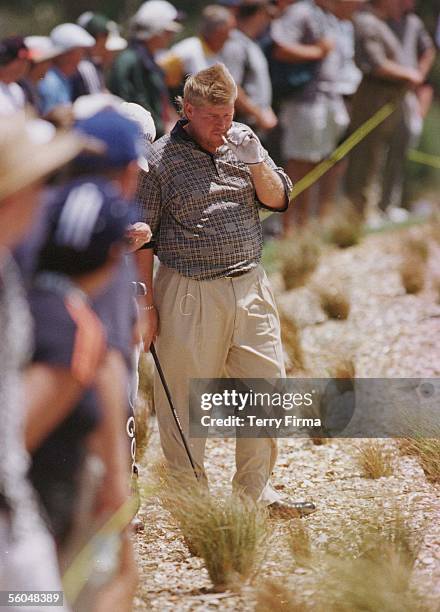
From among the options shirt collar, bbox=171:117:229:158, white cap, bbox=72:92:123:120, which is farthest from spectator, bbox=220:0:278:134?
white cap, bbox=72:92:123:120

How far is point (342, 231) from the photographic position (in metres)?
8.95

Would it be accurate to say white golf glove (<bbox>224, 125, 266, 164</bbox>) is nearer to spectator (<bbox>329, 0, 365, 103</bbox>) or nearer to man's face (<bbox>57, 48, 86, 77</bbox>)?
man's face (<bbox>57, 48, 86, 77</bbox>)

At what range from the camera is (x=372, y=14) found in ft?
29.0

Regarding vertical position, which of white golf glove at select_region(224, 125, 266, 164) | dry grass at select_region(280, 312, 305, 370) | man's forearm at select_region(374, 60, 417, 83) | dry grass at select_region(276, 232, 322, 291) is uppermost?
white golf glove at select_region(224, 125, 266, 164)

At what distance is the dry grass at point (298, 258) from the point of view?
8125 mm

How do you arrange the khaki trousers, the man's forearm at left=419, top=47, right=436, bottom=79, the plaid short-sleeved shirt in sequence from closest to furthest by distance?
the plaid short-sleeved shirt → the khaki trousers → the man's forearm at left=419, top=47, right=436, bottom=79

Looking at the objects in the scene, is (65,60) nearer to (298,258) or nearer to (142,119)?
(298,258)

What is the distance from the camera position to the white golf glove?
13.9 feet

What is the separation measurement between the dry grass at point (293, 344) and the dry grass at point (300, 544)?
226 cm

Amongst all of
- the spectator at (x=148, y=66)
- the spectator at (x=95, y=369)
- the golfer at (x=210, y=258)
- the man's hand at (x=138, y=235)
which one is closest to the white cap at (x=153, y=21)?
the spectator at (x=148, y=66)

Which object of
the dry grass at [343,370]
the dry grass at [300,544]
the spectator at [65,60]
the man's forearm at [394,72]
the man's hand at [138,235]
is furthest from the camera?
the man's forearm at [394,72]

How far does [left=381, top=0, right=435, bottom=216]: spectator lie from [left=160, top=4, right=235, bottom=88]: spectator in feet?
5.65

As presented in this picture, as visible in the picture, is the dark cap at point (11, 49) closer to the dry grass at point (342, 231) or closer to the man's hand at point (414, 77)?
the dry grass at point (342, 231)

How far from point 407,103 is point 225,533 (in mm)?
6034
